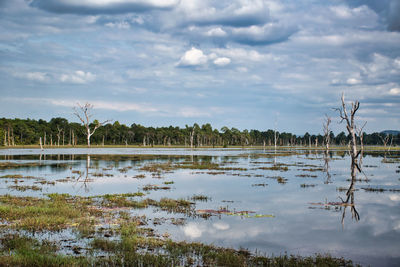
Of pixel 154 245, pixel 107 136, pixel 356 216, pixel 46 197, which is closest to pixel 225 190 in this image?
pixel 356 216

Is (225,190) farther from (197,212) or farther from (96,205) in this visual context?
(96,205)

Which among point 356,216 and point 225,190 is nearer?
point 356,216

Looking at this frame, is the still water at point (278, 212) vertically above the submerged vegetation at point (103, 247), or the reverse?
the submerged vegetation at point (103, 247)

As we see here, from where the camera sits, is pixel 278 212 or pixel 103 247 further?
pixel 278 212

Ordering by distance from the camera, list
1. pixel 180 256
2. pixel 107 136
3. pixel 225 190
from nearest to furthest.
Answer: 1. pixel 180 256
2. pixel 225 190
3. pixel 107 136

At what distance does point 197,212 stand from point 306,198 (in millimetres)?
10119

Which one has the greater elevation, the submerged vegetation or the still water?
the submerged vegetation

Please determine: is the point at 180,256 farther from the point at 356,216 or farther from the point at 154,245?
the point at 356,216

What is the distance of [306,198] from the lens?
24.8 metres

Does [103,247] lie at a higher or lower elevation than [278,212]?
higher

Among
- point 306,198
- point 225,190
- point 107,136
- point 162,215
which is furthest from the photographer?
point 107,136

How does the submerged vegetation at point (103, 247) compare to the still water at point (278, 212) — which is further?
the still water at point (278, 212)

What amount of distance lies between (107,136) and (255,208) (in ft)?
571

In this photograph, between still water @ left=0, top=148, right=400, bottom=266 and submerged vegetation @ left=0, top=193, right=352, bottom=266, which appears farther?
still water @ left=0, top=148, right=400, bottom=266
